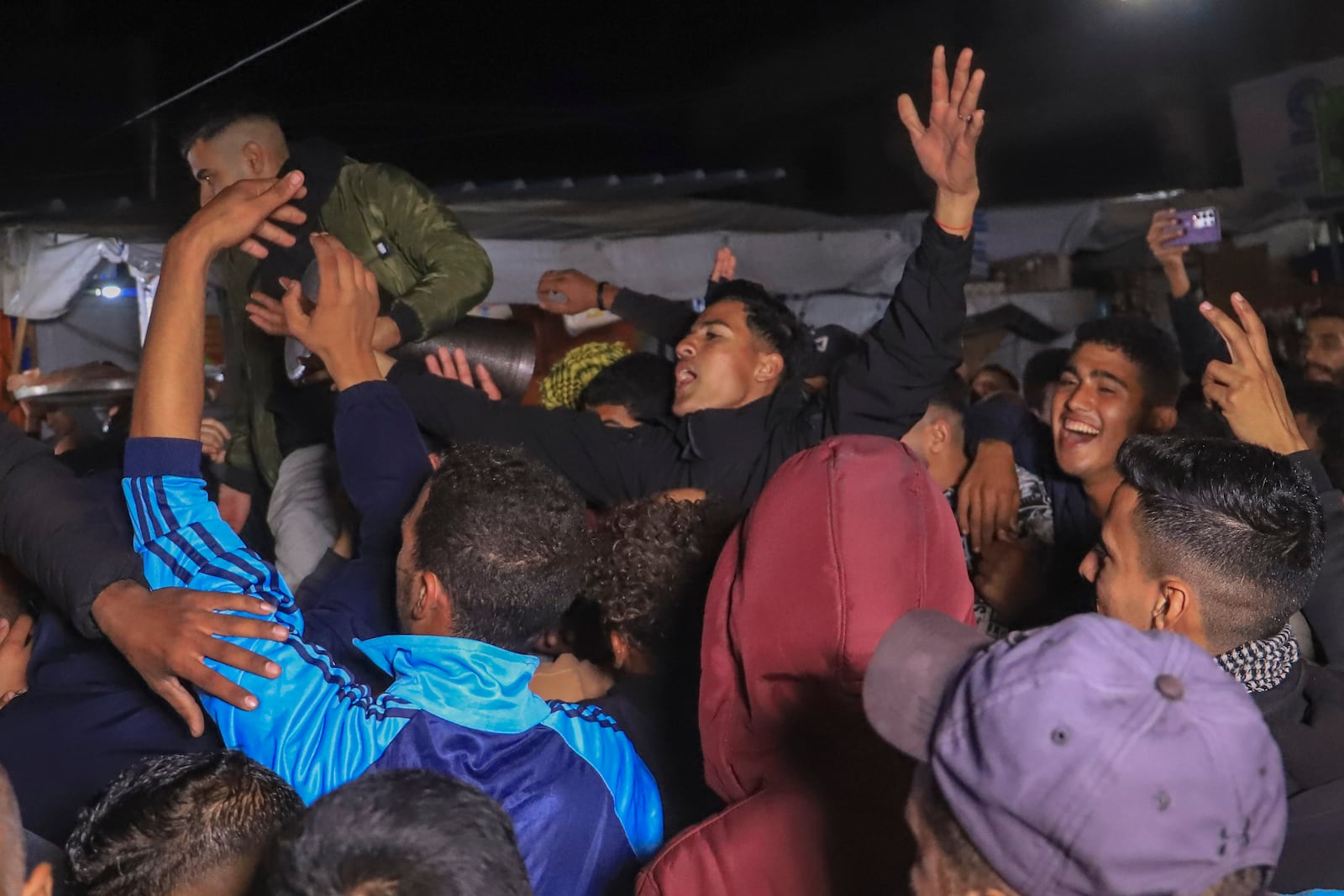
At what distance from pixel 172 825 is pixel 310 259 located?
173cm

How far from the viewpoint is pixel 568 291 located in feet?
13.1

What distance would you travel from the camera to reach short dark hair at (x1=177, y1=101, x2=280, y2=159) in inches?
117

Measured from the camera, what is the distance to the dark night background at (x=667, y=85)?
14.0 feet

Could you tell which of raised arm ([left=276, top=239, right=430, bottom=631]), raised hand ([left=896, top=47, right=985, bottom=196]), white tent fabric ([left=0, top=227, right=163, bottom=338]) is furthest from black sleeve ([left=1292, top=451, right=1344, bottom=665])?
white tent fabric ([left=0, top=227, right=163, bottom=338])

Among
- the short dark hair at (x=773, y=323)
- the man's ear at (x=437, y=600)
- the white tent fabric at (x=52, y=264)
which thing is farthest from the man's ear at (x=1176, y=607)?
the white tent fabric at (x=52, y=264)

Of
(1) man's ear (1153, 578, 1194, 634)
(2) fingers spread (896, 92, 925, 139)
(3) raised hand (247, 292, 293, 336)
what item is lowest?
(1) man's ear (1153, 578, 1194, 634)

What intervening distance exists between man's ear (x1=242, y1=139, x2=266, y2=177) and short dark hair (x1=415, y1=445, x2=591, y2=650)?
157cm

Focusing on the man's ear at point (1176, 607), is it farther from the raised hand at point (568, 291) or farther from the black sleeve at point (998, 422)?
the raised hand at point (568, 291)

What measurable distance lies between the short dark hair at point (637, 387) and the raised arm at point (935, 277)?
897 millimetres

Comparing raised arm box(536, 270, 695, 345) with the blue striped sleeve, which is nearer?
the blue striped sleeve

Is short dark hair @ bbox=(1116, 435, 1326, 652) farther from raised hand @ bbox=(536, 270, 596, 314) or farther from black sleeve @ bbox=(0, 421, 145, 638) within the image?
raised hand @ bbox=(536, 270, 596, 314)

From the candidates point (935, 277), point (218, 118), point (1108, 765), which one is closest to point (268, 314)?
point (218, 118)

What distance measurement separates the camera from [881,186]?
7.53m

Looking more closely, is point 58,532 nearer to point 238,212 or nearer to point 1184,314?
point 238,212
